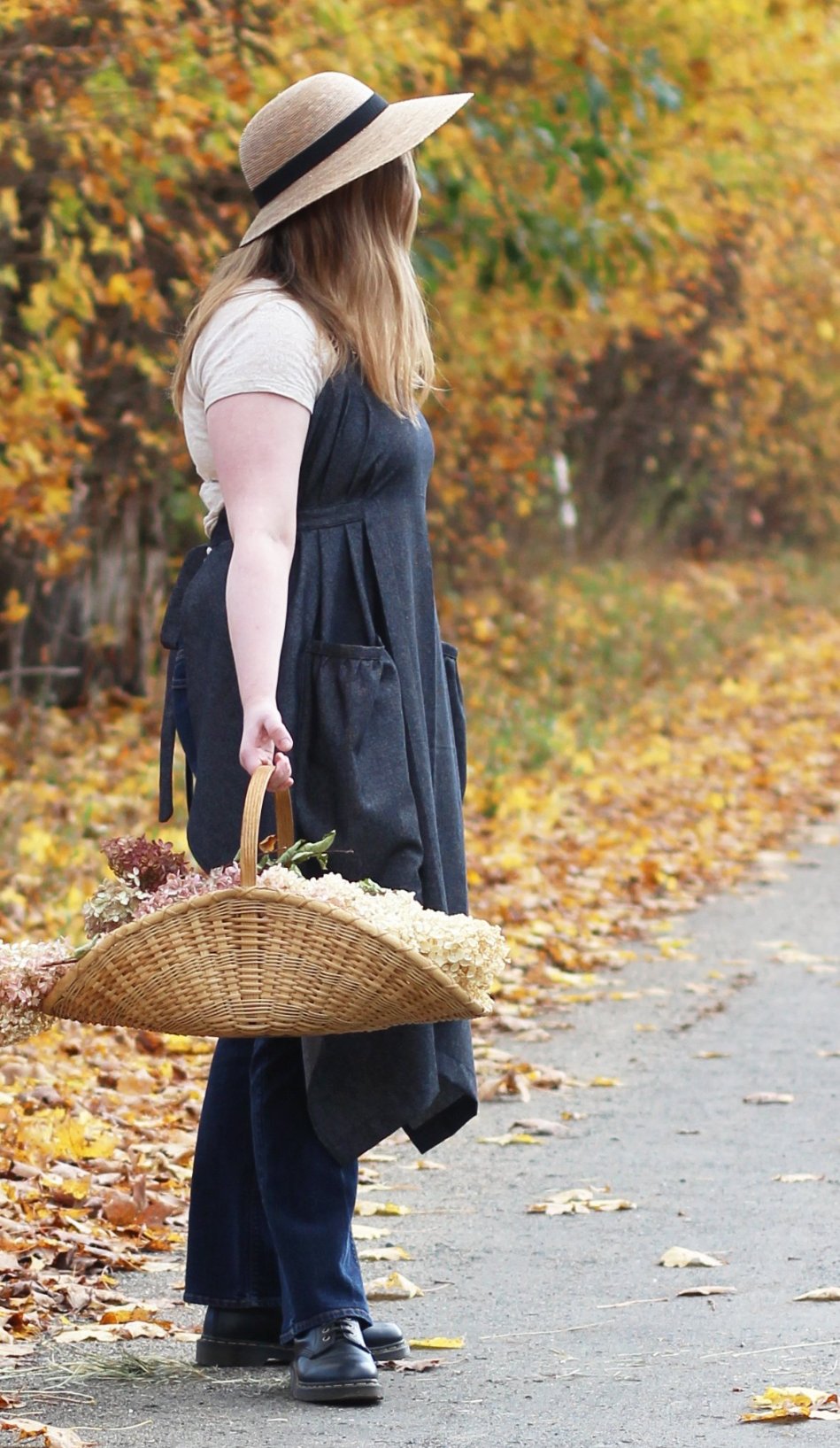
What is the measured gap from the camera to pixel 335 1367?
3215 mm

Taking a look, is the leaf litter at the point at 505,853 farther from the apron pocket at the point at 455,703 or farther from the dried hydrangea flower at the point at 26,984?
the apron pocket at the point at 455,703

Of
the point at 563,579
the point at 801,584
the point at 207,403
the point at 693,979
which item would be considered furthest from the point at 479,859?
the point at 801,584

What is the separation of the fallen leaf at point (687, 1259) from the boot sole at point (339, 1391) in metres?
0.91

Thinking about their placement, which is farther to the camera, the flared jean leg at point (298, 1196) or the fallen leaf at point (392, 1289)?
the fallen leaf at point (392, 1289)

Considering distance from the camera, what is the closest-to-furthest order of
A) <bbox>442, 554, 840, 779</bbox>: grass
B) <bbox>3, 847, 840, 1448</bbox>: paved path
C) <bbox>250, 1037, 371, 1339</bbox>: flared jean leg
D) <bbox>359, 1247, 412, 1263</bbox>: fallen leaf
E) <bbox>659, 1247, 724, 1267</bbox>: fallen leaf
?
<bbox>3, 847, 840, 1448</bbox>: paved path → <bbox>250, 1037, 371, 1339</bbox>: flared jean leg → <bbox>659, 1247, 724, 1267</bbox>: fallen leaf → <bbox>359, 1247, 412, 1263</bbox>: fallen leaf → <bbox>442, 554, 840, 779</bbox>: grass

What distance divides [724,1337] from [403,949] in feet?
3.70

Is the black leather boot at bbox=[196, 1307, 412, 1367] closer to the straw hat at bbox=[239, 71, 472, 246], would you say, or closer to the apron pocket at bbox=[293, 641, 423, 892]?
the apron pocket at bbox=[293, 641, 423, 892]

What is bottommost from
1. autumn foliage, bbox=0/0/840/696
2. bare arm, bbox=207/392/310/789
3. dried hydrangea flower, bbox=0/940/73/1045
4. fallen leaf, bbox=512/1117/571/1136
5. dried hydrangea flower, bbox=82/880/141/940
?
fallen leaf, bbox=512/1117/571/1136

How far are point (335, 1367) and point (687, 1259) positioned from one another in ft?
3.25

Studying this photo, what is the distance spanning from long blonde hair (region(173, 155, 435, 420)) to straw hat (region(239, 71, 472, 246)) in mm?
47

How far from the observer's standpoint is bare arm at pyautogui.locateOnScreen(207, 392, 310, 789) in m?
3.02

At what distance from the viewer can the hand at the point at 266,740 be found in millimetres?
2973

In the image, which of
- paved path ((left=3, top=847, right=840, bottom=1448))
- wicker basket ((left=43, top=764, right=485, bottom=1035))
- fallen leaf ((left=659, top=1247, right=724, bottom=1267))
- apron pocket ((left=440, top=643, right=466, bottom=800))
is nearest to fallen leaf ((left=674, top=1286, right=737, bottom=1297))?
paved path ((left=3, top=847, right=840, bottom=1448))

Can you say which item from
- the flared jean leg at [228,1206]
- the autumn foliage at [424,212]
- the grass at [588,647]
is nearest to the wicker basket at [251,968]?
the flared jean leg at [228,1206]
